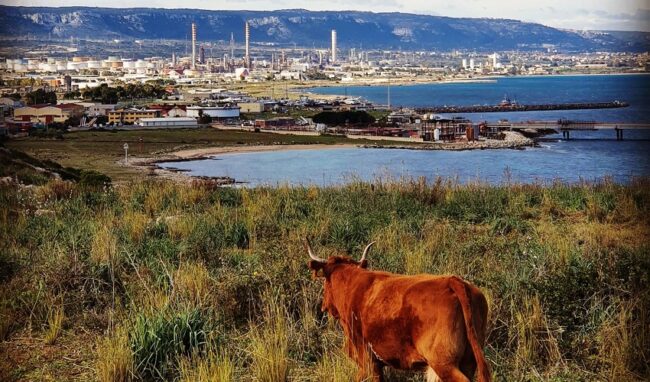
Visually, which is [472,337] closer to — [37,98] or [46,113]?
[46,113]

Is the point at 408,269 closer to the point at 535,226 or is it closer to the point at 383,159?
the point at 535,226

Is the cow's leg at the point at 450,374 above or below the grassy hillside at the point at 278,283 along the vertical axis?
above

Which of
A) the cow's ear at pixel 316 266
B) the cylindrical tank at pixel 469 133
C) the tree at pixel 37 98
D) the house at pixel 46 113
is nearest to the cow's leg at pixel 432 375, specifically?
the cow's ear at pixel 316 266

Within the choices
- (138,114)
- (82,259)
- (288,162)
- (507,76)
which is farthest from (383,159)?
(507,76)

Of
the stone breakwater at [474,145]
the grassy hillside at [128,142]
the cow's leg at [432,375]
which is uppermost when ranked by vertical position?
the cow's leg at [432,375]

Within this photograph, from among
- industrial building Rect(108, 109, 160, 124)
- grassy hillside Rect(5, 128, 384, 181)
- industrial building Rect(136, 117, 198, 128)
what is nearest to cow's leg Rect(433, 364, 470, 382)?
grassy hillside Rect(5, 128, 384, 181)

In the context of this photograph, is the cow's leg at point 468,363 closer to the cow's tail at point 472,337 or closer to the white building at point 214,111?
the cow's tail at point 472,337
